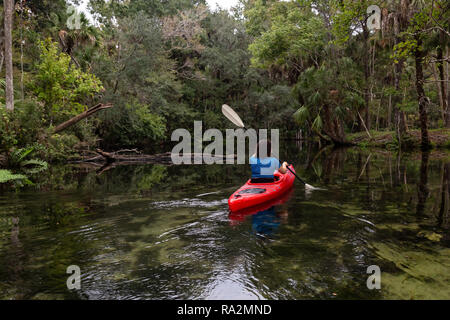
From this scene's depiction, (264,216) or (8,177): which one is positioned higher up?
(8,177)

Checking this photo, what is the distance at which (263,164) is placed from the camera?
750cm

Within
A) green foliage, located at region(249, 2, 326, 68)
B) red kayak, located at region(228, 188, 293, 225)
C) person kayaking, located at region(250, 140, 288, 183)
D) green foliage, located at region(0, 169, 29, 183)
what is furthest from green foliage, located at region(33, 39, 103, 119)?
red kayak, located at region(228, 188, 293, 225)

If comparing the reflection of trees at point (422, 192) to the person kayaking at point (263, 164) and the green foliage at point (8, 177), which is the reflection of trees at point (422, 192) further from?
the green foliage at point (8, 177)

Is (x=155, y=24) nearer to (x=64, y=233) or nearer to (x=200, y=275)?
(x=64, y=233)

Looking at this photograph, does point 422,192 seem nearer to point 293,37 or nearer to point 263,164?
point 263,164

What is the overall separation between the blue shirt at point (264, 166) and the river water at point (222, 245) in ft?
2.76

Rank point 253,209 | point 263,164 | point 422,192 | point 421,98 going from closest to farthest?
point 253,209 → point 263,164 → point 422,192 → point 421,98

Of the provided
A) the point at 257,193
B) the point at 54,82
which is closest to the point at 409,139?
the point at 257,193

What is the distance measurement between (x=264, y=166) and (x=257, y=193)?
2.89 ft

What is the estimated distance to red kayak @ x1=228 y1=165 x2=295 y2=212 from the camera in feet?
21.2

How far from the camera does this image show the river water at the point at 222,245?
127 inches

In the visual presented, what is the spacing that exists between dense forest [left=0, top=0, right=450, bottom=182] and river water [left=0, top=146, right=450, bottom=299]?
5290 mm

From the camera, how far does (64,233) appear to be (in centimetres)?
498

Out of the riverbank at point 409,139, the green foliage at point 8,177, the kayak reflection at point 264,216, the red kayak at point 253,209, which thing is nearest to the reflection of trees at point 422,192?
the kayak reflection at point 264,216
